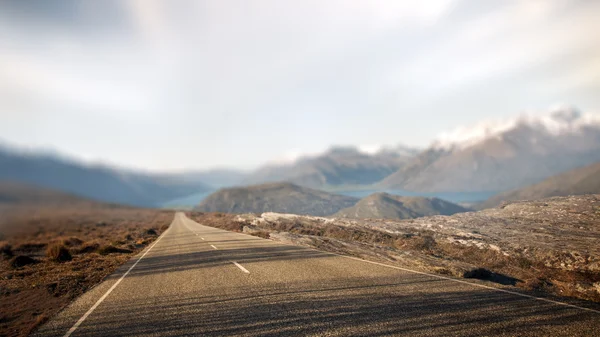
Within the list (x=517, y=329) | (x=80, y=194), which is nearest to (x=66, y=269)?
(x=80, y=194)

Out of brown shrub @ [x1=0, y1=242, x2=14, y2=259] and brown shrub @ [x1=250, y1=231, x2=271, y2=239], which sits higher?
brown shrub @ [x1=250, y1=231, x2=271, y2=239]

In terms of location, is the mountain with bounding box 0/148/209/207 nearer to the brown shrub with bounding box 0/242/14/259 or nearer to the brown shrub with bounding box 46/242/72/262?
the brown shrub with bounding box 46/242/72/262

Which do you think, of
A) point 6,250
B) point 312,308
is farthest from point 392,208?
point 312,308

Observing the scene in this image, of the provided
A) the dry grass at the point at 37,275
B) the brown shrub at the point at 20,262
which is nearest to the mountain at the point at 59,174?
the dry grass at the point at 37,275

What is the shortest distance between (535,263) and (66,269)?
80.7 ft

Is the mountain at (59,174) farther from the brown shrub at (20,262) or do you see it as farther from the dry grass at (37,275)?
the brown shrub at (20,262)

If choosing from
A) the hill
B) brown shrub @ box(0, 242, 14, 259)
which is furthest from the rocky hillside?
brown shrub @ box(0, 242, 14, 259)

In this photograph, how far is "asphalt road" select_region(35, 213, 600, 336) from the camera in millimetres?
5590

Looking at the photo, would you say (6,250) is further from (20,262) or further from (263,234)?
(263,234)

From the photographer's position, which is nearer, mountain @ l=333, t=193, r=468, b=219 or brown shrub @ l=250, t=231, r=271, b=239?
brown shrub @ l=250, t=231, r=271, b=239

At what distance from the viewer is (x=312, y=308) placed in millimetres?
6773

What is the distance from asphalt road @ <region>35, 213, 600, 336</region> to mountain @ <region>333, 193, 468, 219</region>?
102 meters

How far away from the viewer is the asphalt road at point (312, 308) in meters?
5.59

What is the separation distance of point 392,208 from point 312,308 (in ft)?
468
